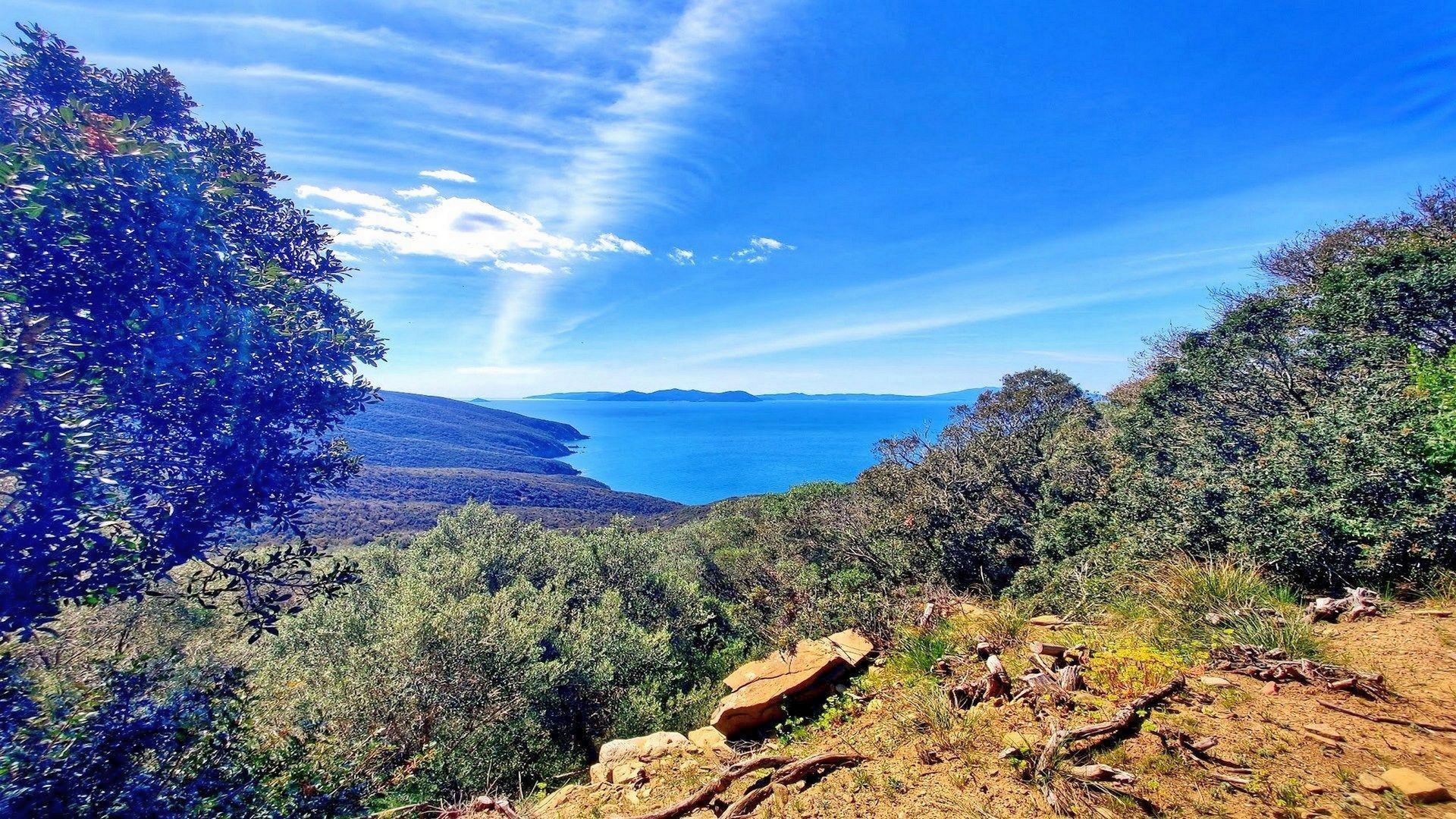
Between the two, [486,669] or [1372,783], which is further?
[486,669]

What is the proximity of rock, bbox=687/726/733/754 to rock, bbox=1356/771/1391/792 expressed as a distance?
4.39m

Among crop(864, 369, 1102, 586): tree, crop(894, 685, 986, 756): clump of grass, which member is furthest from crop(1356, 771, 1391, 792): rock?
crop(864, 369, 1102, 586): tree

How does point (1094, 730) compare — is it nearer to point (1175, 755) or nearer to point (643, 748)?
point (1175, 755)

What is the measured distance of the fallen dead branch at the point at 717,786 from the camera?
3787 millimetres

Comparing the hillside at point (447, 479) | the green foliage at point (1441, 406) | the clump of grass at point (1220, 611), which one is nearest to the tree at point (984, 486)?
the clump of grass at point (1220, 611)

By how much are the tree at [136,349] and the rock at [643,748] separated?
12.0ft

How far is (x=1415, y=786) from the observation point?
2.65m

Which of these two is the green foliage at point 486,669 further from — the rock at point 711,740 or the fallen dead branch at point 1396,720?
the fallen dead branch at point 1396,720

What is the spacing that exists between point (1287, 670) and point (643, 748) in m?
6.11

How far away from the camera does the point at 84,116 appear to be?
10.3ft

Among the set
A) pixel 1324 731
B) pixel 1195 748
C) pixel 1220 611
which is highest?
pixel 1220 611

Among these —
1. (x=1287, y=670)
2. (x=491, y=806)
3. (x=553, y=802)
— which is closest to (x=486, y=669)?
(x=491, y=806)

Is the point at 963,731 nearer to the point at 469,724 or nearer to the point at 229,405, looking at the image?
the point at 229,405

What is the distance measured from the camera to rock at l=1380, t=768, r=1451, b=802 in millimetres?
2613
